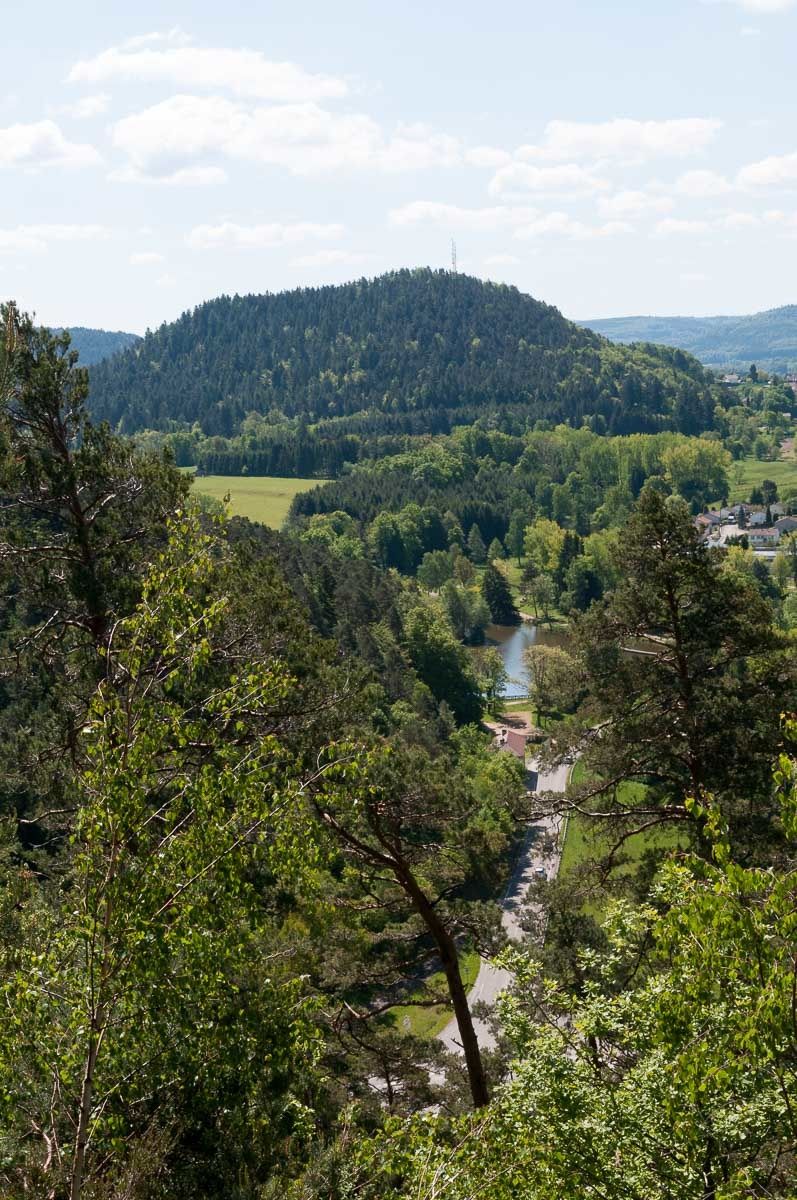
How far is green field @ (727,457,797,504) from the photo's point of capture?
16712 cm

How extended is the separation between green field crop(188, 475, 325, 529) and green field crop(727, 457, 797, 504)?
7506 cm

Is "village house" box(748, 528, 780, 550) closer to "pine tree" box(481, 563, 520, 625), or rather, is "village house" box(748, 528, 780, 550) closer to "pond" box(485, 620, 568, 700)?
"pine tree" box(481, 563, 520, 625)

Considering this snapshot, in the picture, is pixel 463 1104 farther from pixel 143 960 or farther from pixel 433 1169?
pixel 143 960

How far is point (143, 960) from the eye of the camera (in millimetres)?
5781

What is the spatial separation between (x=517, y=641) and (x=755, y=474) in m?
97.6

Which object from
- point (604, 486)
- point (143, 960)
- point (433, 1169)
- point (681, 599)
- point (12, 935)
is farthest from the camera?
point (604, 486)

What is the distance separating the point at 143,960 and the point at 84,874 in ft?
2.19

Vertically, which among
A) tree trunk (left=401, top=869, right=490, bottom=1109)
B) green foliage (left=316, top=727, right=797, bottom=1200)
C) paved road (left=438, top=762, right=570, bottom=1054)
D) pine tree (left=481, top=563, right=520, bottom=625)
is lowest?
paved road (left=438, top=762, right=570, bottom=1054)

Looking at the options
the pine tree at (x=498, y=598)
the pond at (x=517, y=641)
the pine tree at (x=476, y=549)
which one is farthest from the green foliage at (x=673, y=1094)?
the pine tree at (x=476, y=549)

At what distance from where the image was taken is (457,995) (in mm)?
13188

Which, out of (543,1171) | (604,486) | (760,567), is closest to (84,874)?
(543,1171)

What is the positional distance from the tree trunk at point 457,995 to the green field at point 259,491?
386 feet

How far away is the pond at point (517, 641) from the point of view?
8866 cm

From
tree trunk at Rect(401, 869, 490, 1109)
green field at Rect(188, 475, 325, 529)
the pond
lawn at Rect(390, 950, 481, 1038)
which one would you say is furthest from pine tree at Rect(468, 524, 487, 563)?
tree trunk at Rect(401, 869, 490, 1109)
